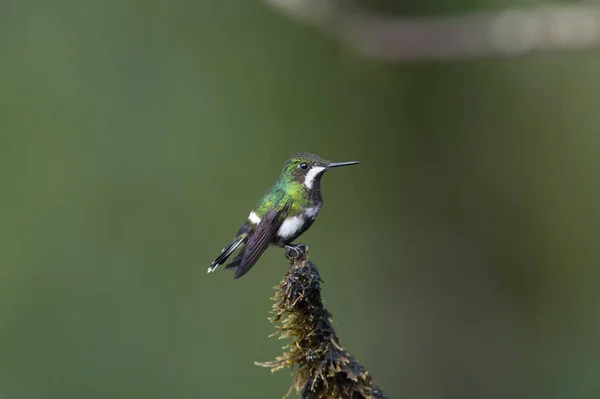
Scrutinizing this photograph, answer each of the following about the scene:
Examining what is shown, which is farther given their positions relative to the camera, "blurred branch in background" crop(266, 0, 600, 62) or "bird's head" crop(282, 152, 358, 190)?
"blurred branch in background" crop(266, 0, 600, 62)

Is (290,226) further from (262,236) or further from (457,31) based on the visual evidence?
(457,31)

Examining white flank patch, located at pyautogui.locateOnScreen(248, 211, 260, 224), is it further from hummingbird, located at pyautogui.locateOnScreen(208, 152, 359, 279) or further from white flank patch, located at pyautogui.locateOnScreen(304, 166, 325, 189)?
white flank patch, located at pyautogui.locateOnScreen(304, 166, 325, 189)

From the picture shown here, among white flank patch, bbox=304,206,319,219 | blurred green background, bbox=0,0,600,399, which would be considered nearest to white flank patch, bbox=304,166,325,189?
white flank patch, bbox=304,206,319,219

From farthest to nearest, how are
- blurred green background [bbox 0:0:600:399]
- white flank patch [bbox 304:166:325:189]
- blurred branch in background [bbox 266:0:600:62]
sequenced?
1. blurred green background [bbox 0:0:600:399]
2. blurred branch in background [bbox 266:0:600:62]
3. white flank patch [bbox 304:166:325:189]

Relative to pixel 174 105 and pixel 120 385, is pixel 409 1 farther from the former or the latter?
pixel 120 385

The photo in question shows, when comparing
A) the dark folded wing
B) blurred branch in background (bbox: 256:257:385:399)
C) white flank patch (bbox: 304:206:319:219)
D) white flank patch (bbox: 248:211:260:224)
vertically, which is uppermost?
white flank patch (bbox: 304:206:319:219)

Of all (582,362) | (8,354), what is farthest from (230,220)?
(582,362)

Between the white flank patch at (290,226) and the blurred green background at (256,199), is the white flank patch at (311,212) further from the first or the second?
the blurred green background at (256,199)

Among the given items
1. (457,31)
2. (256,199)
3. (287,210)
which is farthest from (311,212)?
(256,199)

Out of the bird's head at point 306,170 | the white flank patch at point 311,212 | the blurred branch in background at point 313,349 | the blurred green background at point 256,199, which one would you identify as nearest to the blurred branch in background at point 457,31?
the blurred green background at point 256,199
